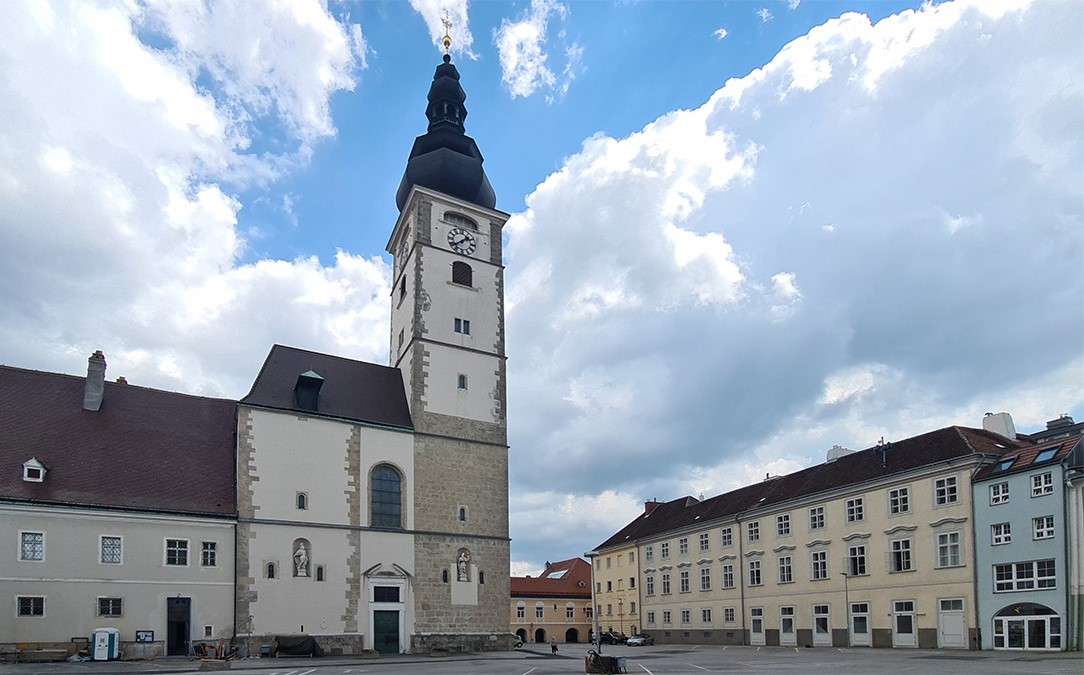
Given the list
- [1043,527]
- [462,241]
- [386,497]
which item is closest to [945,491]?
[1043,527]

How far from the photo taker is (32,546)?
1176 inches

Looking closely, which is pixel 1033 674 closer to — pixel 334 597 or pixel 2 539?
pixel 334 597

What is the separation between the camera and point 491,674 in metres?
23.9

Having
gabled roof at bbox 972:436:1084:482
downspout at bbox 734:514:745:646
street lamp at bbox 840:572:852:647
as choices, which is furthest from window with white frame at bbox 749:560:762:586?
gabled roof at bbox 972:436:1084:482

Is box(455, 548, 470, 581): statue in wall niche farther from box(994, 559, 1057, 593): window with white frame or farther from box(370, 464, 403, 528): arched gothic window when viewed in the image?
box(994, 559, 1057, 593): window with white frame

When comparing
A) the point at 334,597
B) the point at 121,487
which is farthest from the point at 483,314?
the point at 121,487

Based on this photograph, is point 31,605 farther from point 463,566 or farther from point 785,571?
point 785,571

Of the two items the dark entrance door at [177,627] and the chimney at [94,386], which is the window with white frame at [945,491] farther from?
the chimney at [94,386]

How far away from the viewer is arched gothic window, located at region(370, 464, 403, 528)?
3816 centimetres

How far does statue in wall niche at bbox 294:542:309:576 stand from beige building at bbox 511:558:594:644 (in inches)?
1652

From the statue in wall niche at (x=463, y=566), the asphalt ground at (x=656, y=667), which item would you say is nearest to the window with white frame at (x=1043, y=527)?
the asphalt ground at (x=656, y=667)

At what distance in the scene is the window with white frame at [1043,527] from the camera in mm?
32750

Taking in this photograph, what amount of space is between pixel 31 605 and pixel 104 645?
2.82m

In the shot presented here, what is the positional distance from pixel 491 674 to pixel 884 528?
24.6 m
